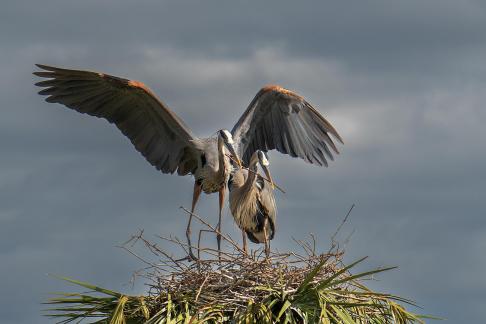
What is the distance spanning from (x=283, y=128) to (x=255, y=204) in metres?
1.80

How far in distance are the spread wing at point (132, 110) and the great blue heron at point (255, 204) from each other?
1.13 m

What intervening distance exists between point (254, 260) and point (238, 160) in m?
2.69

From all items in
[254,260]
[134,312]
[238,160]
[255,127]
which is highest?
Answer: [255,127]

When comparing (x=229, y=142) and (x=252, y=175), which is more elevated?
(x=229, y=142)

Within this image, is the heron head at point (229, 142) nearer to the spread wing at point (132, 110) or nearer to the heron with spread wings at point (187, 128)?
the heron with spread wings at point (187, 128)

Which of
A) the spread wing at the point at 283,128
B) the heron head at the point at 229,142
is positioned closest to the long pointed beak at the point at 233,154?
the heron head at the point at 229,142

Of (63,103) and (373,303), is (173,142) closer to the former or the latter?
(63,103)

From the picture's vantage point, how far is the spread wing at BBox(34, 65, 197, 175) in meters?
A: 13.7

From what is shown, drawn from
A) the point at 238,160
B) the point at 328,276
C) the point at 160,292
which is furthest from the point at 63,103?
the point at 328,276

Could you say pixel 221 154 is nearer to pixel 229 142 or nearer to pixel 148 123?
pixel 229 142

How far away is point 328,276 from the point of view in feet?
35.9

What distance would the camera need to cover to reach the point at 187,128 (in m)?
13.9

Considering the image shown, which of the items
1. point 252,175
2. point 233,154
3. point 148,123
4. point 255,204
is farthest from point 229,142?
point 148,123

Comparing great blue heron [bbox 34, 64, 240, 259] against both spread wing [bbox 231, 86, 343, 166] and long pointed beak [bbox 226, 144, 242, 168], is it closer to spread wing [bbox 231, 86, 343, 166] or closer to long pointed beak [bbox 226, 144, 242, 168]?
long pointed beak [bbox 226, 144, 242, 168]
